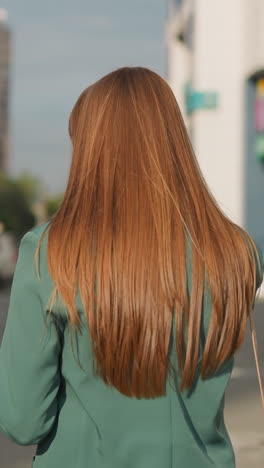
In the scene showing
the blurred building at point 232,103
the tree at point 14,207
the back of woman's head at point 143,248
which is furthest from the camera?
the tree at point 14,207

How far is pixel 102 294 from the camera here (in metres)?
1.56

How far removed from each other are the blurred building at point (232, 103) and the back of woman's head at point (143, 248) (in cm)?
1873

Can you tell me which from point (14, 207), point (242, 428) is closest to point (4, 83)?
point (14, 207)

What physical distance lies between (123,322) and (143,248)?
146 millimetres

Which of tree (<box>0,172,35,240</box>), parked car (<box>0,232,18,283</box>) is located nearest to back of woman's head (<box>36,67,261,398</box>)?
parked car (<box>0,232,18,283</box>)

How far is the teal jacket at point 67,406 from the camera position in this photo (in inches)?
62.4

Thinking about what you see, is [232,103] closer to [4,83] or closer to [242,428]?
[242,428]

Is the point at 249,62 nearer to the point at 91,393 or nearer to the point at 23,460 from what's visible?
the point at 23,460

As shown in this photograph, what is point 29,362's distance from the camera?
159cm

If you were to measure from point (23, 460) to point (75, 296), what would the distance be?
380 centimetres

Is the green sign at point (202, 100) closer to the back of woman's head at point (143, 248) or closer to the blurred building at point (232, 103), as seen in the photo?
the blurred building at point (232, 103)

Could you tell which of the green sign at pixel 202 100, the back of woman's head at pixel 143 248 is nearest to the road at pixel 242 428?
the back of woman's head at pixel 143 248

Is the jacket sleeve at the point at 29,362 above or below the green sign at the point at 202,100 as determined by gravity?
above

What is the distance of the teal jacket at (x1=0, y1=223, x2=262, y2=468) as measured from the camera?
159 centimetres
